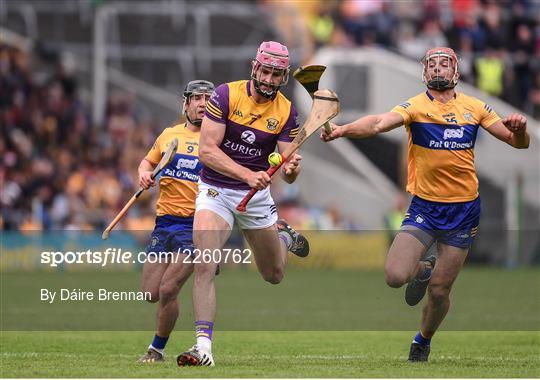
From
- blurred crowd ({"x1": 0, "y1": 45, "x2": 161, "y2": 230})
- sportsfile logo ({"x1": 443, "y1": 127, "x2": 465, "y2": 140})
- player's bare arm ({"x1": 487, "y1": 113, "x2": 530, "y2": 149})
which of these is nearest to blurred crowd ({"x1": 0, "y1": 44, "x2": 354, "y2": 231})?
blurred crowd ({"x1": 0, "y1": 45, "x2": 161, "y2": 230})

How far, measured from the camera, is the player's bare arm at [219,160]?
11.8 m

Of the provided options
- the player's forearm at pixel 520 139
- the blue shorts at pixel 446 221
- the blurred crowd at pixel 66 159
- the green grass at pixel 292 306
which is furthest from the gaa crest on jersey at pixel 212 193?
the blurred crowd at pixel 66 159

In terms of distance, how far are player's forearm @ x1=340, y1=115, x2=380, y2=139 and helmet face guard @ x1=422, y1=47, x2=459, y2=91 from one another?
2.74 feet

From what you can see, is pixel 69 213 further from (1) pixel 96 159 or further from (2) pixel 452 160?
(2) pixel 452 160

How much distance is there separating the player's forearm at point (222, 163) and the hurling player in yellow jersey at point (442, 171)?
5.10 feet

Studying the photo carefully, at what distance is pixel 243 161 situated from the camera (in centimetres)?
1234

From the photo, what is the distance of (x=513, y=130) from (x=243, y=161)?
8.01 feet

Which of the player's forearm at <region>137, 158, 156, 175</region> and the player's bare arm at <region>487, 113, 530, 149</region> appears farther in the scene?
the player's forearm at <region>137, 158, 156, 175</region>

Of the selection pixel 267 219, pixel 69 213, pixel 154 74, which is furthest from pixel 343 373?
pixel 154 74

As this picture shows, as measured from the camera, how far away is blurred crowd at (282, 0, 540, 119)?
31.3 m

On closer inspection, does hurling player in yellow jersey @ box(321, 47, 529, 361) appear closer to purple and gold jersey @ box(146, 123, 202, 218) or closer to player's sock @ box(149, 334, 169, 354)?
purple and gold jersey @ box(146, 123, 202, 218)

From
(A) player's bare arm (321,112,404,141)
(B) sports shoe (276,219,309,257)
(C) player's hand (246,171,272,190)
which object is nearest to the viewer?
(C) player's hand (246,171,272,190)

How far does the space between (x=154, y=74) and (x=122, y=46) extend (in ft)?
3.70

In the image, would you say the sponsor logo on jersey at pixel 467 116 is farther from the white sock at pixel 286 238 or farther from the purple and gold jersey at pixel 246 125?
the white sock at pixel 286 238
